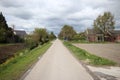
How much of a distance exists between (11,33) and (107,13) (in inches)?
1679

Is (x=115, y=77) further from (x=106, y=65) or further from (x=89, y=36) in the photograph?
(x=89, y=36)

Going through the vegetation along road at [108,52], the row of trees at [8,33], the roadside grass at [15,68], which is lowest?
the vegetation along road at [108,52]

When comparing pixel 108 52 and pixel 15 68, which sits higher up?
pixel 15 68

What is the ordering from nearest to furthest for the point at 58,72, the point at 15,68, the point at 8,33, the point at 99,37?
the point at 58,72
the point at 15,68
the point at 8,33
the point at 99,37

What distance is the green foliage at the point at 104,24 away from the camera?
295ft

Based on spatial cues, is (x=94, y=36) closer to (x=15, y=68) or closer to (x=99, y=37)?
(x=99, y=37)

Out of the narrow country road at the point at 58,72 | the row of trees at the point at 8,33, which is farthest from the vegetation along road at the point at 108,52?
the row of trees at the point at 8,33

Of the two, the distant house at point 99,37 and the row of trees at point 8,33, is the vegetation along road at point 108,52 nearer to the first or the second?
the row of trees at point 8,33

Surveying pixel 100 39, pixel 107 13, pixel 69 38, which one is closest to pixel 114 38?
pixel 100 39

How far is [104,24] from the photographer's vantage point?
90375 millimetres

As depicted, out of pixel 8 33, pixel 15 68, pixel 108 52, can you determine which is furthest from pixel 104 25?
pixel 15 68

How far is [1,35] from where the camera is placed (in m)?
60.6

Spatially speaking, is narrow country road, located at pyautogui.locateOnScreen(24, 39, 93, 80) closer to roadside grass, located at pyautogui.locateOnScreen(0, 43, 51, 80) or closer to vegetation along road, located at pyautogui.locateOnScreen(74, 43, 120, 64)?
roadside grass, located at pyautogui.locateOnScreen(0, 43, 51, 80)

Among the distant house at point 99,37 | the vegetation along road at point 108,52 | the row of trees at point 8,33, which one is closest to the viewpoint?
the vegetation along road at point 108,52
